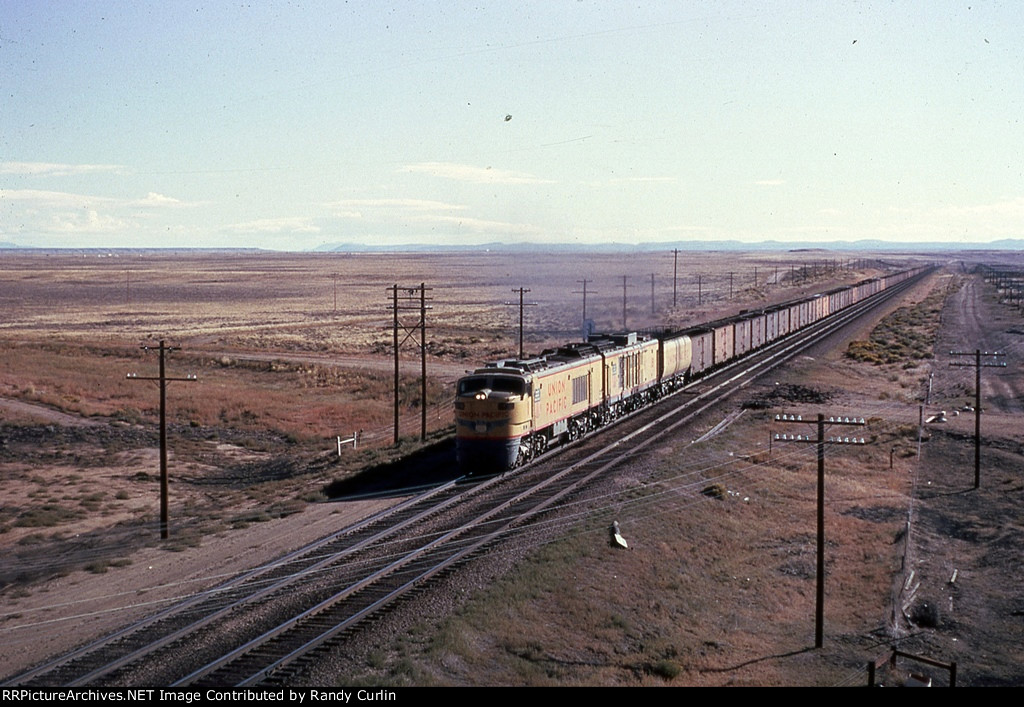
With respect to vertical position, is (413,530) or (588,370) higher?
(588,370)

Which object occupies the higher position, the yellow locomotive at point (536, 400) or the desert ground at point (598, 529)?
the yellow locomotive at point (536, 400)

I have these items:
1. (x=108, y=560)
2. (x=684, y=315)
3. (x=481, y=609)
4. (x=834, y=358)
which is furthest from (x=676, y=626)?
Answer: (x=684, y=315)

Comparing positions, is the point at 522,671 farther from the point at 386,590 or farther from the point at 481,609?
the point at 386,590

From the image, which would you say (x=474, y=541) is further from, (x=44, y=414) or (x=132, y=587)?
(x=44, y=414)

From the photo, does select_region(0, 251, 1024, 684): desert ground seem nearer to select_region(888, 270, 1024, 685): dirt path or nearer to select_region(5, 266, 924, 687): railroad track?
select_region(888, 270, 1024, 685): dirt path

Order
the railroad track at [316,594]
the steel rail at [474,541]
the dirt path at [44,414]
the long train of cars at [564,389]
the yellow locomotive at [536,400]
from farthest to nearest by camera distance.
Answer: the dirt path at [44,414]
the long train of cars at [564,389]
the yellow locomotive at [536,400]
the steel rail at [474,541]
the railroad track at [316,594]

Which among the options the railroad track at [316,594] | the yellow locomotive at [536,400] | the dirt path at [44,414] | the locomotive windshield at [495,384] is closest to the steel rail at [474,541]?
the railroad track at [316,594]

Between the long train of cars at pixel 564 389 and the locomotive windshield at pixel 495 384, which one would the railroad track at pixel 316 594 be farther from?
the locomotive windshield at pixel 495 384
